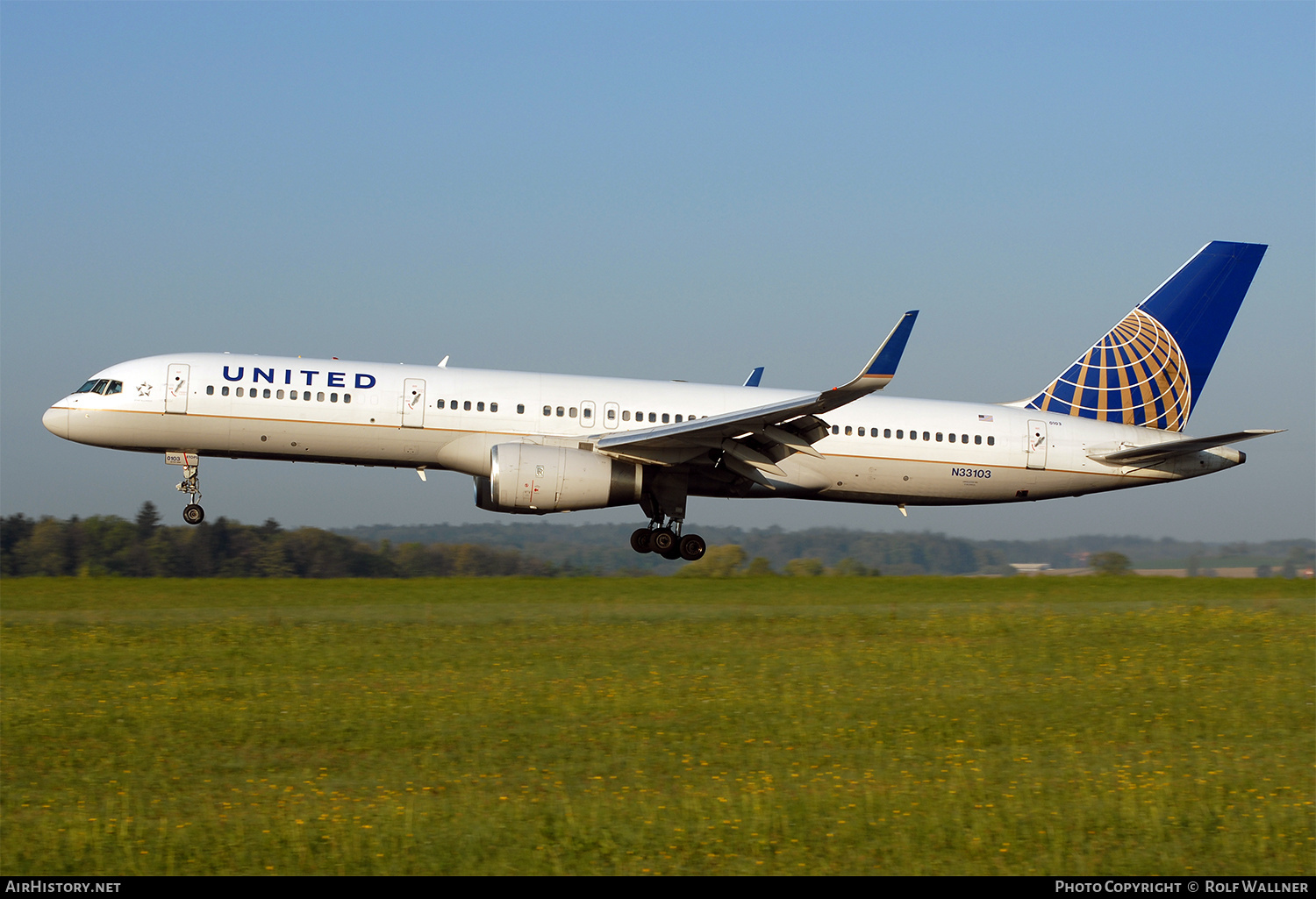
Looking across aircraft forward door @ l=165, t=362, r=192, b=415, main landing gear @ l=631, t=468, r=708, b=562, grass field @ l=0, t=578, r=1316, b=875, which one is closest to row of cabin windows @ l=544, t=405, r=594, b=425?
main landing gear @ l=631, t=468, r=708, b=562

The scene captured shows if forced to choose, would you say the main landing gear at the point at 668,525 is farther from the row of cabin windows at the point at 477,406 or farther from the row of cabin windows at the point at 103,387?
the row of cabin windows at the point at 103,387

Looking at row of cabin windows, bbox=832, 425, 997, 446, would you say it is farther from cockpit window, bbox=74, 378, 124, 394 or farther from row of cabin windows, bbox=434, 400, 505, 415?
cockpit window, bbox=74, 378, 124, 394

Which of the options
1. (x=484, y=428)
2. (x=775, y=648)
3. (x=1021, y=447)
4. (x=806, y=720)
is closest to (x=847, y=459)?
(x=1021, y=447)

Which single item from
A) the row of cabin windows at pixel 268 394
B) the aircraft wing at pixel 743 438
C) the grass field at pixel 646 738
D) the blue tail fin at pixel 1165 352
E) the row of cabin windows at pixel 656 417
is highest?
the blue tail fin at pixel 1165 352

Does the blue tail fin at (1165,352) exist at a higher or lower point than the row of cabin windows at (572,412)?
higher

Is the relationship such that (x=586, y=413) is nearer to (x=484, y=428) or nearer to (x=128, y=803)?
(x=484, y=428)

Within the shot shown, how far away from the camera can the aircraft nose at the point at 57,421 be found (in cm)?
2422

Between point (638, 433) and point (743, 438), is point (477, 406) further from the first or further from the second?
point (743, 438)

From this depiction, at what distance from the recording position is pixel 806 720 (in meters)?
A: 12.8

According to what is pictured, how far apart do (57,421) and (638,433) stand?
1208cm

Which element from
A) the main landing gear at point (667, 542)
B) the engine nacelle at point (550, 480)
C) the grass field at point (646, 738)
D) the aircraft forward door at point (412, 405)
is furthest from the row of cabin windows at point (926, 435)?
the aircraft forward door at point (412, 405)

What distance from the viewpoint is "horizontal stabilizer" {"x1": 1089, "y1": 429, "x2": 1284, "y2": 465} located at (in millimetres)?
25000

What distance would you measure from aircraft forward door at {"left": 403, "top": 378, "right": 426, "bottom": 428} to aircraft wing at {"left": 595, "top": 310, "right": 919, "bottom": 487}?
3723mm

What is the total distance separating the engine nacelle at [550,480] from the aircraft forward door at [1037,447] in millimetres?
9761
